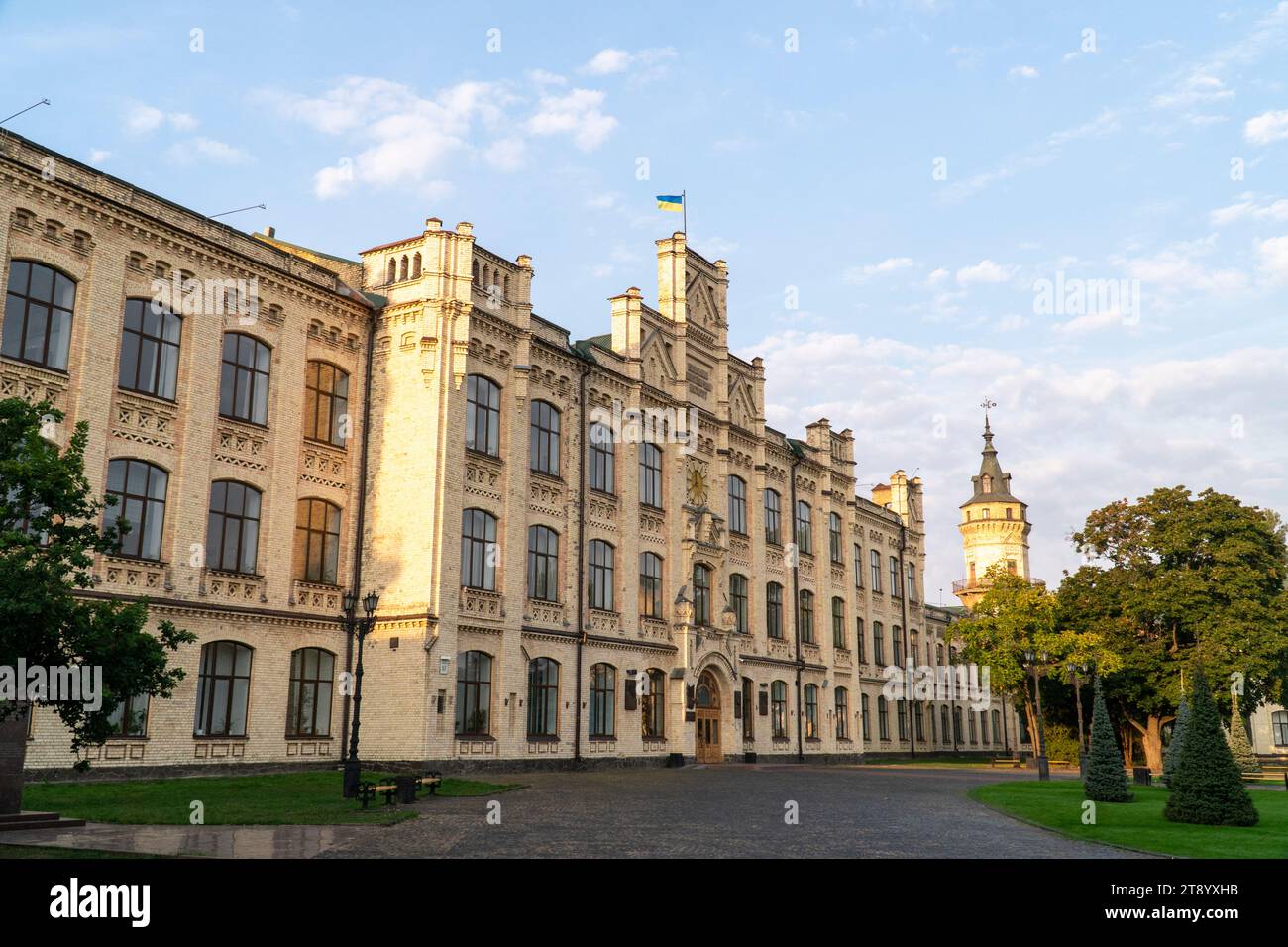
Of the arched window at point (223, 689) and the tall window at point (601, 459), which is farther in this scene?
the tall window at point (601, 459)

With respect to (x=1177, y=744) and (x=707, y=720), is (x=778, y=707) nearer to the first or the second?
(x=707, y=720)

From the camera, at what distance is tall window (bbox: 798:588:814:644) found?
2196 inches

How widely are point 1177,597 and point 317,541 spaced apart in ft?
119

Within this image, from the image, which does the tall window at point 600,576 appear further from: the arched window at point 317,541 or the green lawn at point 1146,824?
the green lawn at point 1146,824

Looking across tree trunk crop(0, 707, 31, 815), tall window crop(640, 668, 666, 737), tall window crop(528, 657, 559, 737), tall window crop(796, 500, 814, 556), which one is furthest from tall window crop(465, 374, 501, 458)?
tall window crop(796, 500, 814, 556)

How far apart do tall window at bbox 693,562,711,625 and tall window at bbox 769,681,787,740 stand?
7.03 metres

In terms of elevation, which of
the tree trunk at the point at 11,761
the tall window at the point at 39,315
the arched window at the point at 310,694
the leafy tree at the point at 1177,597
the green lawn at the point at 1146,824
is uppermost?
the tall window at the point at 39,315

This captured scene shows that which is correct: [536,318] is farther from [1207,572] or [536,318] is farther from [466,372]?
[1207,572]

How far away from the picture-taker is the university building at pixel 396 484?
2712cm

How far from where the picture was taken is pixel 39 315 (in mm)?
25891

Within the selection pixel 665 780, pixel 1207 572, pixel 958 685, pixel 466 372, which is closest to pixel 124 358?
pixel 466 372

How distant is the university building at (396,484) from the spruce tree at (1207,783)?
799 inches

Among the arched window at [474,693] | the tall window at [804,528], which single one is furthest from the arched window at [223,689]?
the tall window at [804,528]

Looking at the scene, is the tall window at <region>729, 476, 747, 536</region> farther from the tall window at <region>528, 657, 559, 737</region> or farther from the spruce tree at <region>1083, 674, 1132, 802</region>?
the spruce tree at <region>1083, 674, 1132, 802</region>
